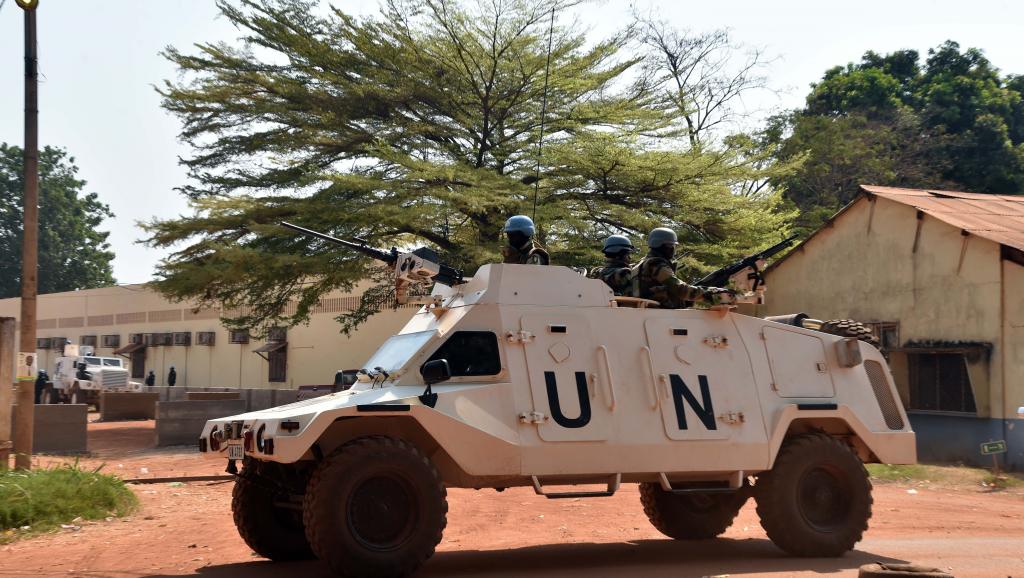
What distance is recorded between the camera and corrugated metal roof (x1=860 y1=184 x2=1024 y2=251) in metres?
18.1

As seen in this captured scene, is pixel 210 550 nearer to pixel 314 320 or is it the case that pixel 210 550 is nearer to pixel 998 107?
pixel 314 320

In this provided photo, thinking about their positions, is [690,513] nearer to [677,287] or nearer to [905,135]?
[677,287]

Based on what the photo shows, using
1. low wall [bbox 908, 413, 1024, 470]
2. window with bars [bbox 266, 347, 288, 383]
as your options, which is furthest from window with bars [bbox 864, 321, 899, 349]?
window with bars [bbox 266, 347, 288, 383]

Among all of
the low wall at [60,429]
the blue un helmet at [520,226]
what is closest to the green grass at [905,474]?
the blue un helmet at [520,226]

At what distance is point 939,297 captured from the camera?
18688mm

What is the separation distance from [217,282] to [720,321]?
14827 millimetres

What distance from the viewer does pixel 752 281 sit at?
34.7 feet

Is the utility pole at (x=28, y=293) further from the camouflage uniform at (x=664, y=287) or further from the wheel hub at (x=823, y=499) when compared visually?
the wheel hub at (x=823, y=499)

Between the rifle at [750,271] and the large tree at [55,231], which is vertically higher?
the large tree at [55,231]

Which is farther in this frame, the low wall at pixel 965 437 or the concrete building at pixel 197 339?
the concrete building at pixel 197 339

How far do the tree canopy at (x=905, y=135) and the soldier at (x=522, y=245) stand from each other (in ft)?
70.6

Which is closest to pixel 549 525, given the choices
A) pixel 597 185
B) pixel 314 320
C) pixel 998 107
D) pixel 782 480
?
pixel 782 480

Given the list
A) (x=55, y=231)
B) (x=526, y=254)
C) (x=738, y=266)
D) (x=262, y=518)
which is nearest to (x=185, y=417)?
(x=262, y=518)

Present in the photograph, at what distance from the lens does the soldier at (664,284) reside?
985cm
